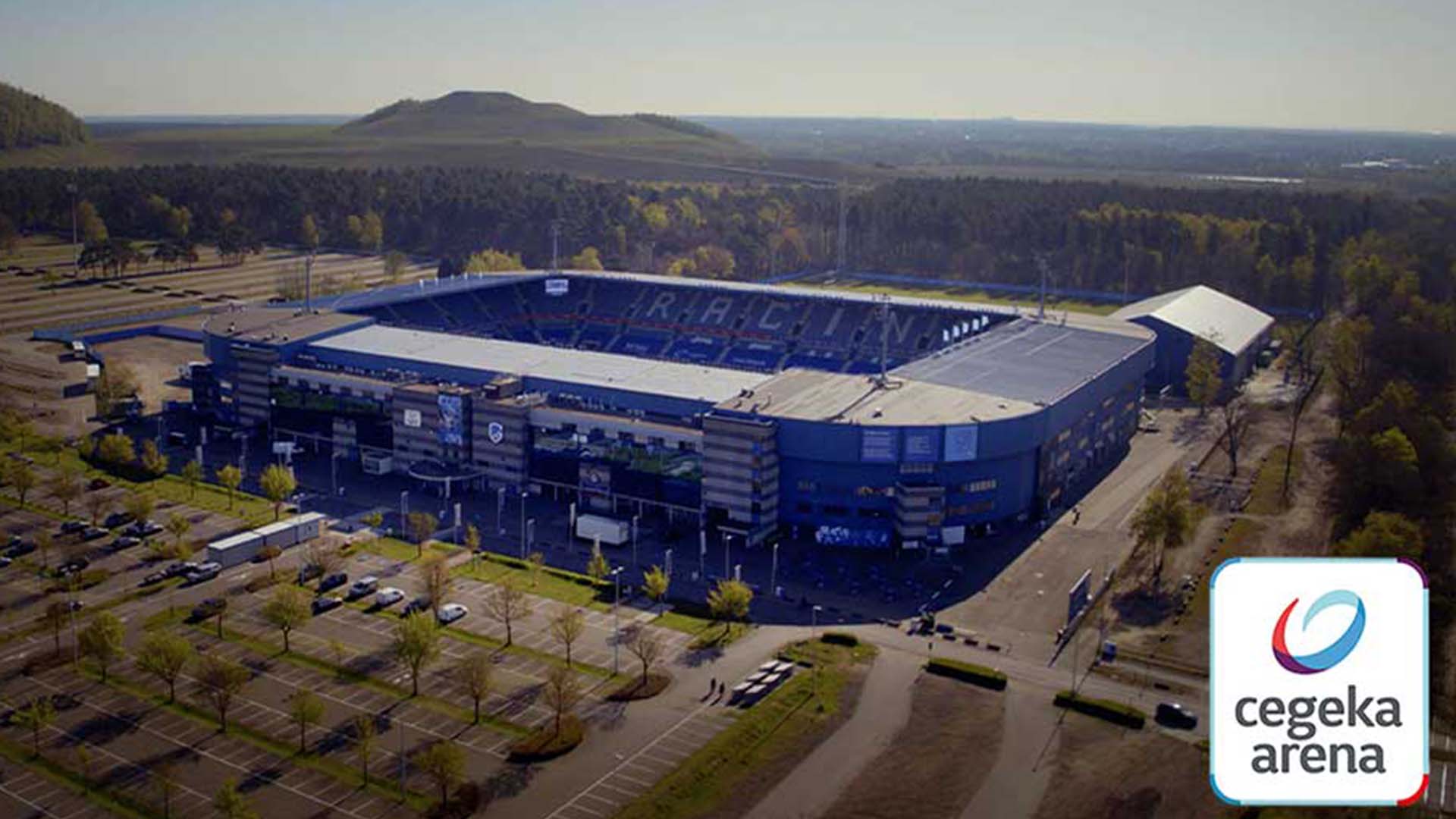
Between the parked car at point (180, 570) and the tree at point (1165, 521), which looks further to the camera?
the tree at point (1165, 521)

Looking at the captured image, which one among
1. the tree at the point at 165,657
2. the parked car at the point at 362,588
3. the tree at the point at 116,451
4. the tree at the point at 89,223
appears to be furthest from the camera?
the tree at the point at 89,223

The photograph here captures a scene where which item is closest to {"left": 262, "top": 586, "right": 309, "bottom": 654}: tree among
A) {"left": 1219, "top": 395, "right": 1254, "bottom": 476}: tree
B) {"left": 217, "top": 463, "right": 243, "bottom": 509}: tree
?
{"left": 217, "top": 463, "right": 243, "bottom": 509}: tree


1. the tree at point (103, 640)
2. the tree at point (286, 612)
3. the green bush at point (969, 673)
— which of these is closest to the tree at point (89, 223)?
the tree at point (286, 612)

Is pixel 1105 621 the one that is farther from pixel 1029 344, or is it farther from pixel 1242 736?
pixel 1029 344

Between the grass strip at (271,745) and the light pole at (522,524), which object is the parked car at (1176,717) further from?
the light pole at (522,524)

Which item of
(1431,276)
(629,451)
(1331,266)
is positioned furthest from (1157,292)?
(629,451)

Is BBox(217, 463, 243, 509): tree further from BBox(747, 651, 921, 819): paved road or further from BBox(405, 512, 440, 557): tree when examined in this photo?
BBox(747, 651, 921, 819): paved road
